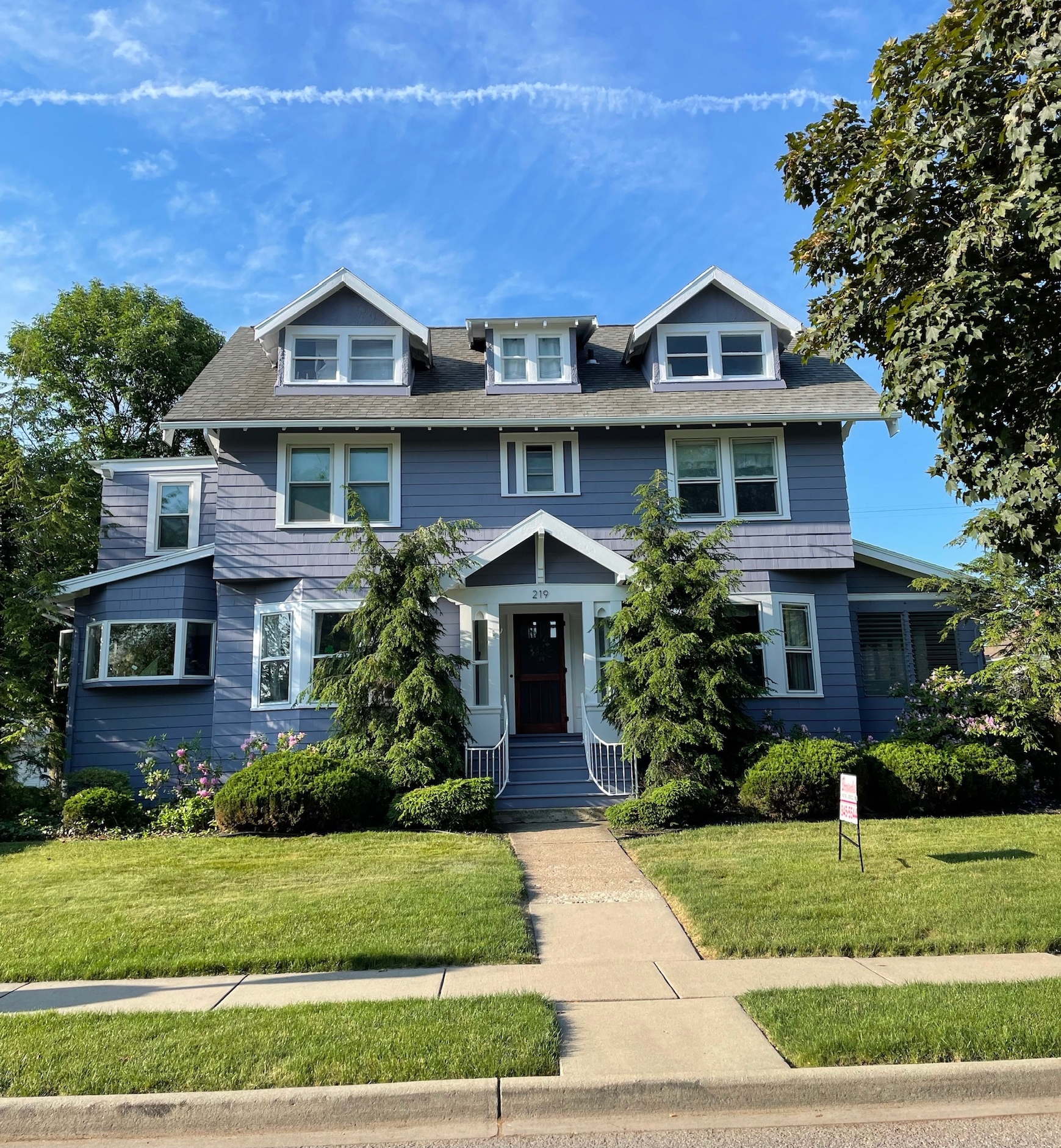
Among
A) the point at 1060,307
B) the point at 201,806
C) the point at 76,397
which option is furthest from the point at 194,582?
the point at 76,397

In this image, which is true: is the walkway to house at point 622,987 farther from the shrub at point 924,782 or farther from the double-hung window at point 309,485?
the double-hung window at point 309,485

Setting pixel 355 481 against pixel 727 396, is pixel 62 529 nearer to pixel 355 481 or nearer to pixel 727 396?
pixel 355 481

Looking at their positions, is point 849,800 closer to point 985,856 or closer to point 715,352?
point 985,856

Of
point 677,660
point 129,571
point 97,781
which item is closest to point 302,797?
point 97,781

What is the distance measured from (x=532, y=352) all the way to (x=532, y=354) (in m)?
0.05

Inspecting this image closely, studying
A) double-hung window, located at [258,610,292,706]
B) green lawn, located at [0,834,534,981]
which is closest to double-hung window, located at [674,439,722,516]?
double-hung window, located at [258,610,292,706]

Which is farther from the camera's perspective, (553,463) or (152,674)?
(553,463)

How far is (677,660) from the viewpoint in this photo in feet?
42.0

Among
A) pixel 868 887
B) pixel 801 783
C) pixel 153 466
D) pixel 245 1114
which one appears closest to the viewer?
pixel 245 1114

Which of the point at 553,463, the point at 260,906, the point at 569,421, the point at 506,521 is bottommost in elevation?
the point at 260,906

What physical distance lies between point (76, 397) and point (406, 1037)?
29176 millimetres

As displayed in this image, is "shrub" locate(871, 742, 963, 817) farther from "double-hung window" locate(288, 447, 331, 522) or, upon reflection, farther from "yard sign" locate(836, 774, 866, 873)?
"double-hung window" locate(288, 447, 331, 522)

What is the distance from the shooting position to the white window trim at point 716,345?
1720cm

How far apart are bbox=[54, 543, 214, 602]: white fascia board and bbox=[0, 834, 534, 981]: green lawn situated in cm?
557
